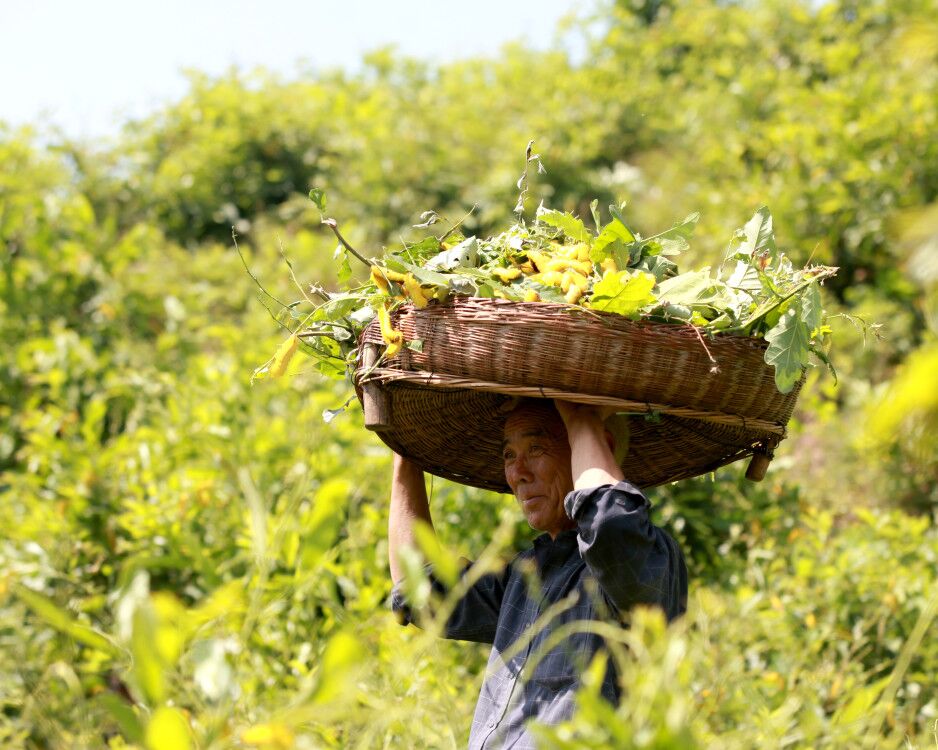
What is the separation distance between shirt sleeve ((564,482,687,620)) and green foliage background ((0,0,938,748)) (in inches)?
4.6

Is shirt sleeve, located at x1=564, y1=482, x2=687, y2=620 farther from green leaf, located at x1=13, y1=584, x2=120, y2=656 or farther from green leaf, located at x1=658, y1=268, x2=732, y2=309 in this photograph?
green leaf, located at x1=13, y1=584, x2=120, y2=656

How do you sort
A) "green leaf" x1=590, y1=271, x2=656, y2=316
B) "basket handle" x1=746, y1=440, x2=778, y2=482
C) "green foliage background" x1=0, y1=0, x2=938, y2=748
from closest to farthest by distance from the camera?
"green foliage background" x1=0, y1=0, x2=938, y2=748
"green leaf" x1=590, y1=271, x2=656, y2=316
"basket handle" x1=746, y1=440, x2=778, y2=482

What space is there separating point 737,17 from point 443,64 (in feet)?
10.3

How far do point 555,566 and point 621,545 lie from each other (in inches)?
14.3

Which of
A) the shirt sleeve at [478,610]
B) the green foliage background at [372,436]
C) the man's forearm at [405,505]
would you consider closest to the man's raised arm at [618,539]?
the green foliage background at [372,436]

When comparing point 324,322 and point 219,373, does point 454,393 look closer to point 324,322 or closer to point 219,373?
point 324,322

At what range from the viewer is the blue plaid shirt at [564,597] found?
1729 mm

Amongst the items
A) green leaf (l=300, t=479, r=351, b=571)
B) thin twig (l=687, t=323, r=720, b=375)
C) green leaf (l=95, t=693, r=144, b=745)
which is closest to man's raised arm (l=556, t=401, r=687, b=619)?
thin twig (l=687, t=323, r=720, b=375)

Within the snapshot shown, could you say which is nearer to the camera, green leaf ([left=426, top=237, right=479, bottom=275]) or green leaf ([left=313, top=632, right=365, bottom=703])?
green leaf ([left=313, top=632, right=365, bottom=703])

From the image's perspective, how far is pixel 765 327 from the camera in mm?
1810

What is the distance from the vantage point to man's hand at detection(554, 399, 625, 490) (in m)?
1.80

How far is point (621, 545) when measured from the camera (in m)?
1.72

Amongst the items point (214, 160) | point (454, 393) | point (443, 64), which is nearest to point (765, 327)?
point (454, 393)

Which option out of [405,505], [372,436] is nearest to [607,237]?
[405,505]
